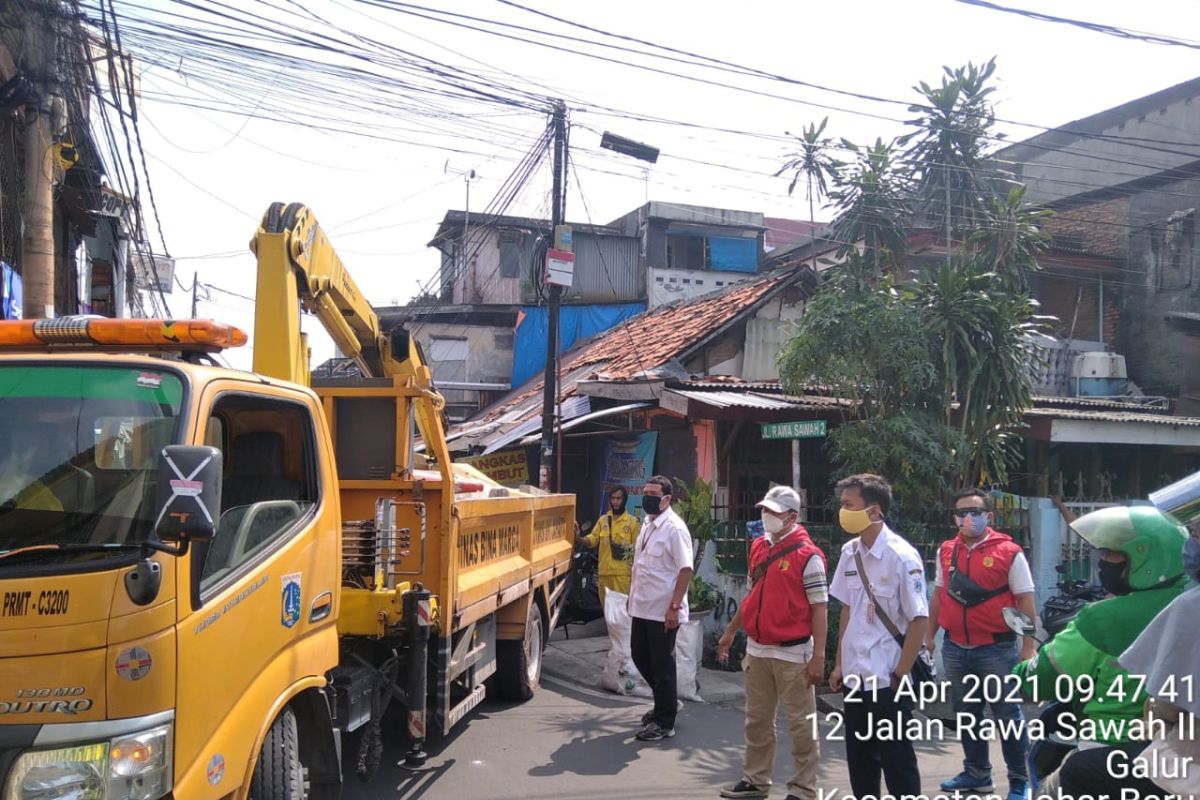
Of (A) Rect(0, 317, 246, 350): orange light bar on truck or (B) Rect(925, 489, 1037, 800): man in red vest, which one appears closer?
(A) Rect(0, 317, 246, 350): orange light bar on truck

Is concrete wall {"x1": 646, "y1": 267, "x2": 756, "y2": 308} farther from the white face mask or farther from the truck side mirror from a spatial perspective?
the truck side mirror

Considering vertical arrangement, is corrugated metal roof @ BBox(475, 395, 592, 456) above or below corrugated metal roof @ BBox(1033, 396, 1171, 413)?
below

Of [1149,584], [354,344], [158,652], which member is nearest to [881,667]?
[1149,584]

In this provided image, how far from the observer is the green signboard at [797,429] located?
884cm

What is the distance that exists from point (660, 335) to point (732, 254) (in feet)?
31.7

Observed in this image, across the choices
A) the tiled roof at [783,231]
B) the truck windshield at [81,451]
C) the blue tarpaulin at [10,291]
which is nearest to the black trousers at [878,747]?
the truck windshield at [81,451]

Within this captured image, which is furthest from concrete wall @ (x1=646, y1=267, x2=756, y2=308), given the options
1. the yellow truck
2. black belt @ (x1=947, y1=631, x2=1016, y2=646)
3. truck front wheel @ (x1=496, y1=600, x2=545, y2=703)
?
black belt @ (x1=947, y1=631, x2=1016, y2=646)

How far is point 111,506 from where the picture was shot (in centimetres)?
305

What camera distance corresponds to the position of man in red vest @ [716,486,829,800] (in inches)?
196

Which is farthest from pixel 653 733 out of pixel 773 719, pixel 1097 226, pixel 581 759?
pixel 1097 226

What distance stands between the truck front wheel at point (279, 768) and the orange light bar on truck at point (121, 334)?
1.46m

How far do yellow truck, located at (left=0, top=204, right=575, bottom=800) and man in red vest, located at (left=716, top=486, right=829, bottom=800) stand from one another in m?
1.67

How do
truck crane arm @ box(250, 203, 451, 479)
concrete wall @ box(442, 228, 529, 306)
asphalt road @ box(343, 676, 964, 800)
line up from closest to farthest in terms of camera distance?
1. truck crane arm @ box(250, 203, 451, 479)
2. asphalt road @ box(343, 676, 964, 800)
3. concrete wall @ box(442, 228, 529, 306)

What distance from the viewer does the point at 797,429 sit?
907cm
